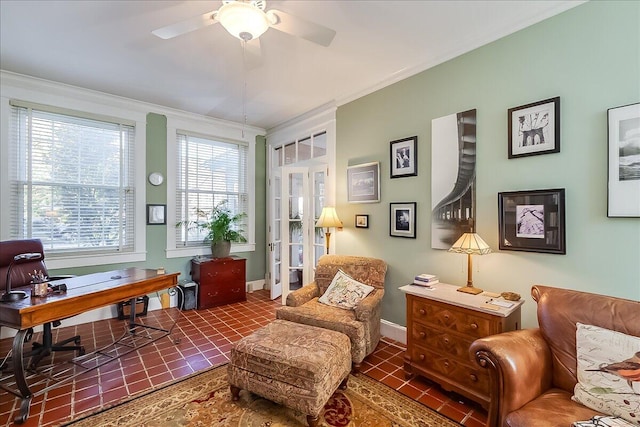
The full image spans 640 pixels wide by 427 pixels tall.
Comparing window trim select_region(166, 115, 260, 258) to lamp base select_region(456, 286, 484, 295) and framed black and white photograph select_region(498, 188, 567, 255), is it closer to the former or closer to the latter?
lamp base select_region(456, 286, 484, 295)

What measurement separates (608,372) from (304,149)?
3850mm

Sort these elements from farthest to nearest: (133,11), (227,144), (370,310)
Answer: (227,144) < (370,310) < (133,11)

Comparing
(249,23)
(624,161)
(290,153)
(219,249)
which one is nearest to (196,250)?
(219,249)

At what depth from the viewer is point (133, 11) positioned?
213 cm

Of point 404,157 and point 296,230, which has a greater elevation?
point 404,157

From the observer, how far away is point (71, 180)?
351 cm

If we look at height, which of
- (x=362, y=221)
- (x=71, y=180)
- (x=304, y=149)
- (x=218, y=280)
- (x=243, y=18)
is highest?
(x=243, y=18)

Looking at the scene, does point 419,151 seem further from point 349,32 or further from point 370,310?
point 370,310

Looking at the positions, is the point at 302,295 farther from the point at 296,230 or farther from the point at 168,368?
the point at 296,230

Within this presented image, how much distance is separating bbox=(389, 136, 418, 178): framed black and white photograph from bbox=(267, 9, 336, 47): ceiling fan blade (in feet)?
4.87

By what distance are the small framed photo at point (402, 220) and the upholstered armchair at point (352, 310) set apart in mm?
386

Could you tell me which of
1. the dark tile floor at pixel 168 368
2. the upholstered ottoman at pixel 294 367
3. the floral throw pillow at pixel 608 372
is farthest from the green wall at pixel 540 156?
the upholstered ottoman at pixel 294 367

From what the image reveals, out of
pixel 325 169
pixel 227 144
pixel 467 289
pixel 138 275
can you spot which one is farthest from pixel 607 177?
pixel 227 144

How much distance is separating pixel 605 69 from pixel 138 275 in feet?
13.7
